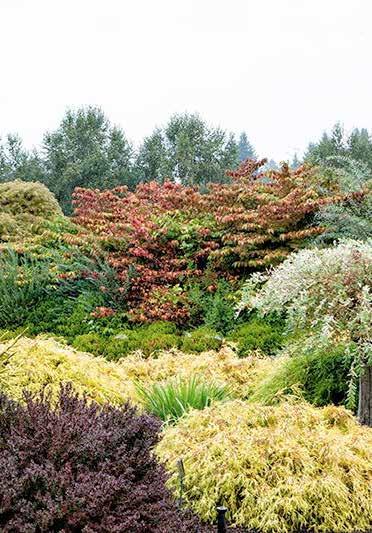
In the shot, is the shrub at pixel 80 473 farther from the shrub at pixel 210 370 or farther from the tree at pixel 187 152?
the tree at pixel 187 152

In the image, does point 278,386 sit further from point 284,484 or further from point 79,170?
point 79,170

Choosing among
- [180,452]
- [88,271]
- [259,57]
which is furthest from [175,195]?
[180,452]

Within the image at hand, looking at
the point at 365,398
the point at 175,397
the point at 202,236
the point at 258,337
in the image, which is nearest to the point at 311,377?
the point at 365,398

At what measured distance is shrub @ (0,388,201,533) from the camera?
7.58 ft

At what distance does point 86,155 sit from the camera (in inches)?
1011

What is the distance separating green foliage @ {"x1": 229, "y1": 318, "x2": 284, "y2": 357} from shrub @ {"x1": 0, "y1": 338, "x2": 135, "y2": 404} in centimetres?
239

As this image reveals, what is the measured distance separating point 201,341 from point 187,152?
18.0 m

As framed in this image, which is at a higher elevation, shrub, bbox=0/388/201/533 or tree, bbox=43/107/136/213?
tree, bbox=43/107/136/213

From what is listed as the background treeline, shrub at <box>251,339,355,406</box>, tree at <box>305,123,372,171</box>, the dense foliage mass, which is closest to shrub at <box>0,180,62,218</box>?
the dense foliage mass

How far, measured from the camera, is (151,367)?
6.32 m

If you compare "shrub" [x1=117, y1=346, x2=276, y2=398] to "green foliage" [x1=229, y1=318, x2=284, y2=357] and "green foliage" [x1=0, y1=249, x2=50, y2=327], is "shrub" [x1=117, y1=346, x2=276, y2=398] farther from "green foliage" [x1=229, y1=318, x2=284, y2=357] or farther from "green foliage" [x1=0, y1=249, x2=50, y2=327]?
"green foliage" [x1=0, y1=249, x2=50, y2=327]

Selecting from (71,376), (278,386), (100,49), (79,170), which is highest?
(100,49)

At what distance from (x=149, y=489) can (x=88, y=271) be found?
Result: 8117mm

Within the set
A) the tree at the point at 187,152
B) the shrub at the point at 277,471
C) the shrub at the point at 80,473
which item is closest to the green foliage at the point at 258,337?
the shrub at the point at 277,471
